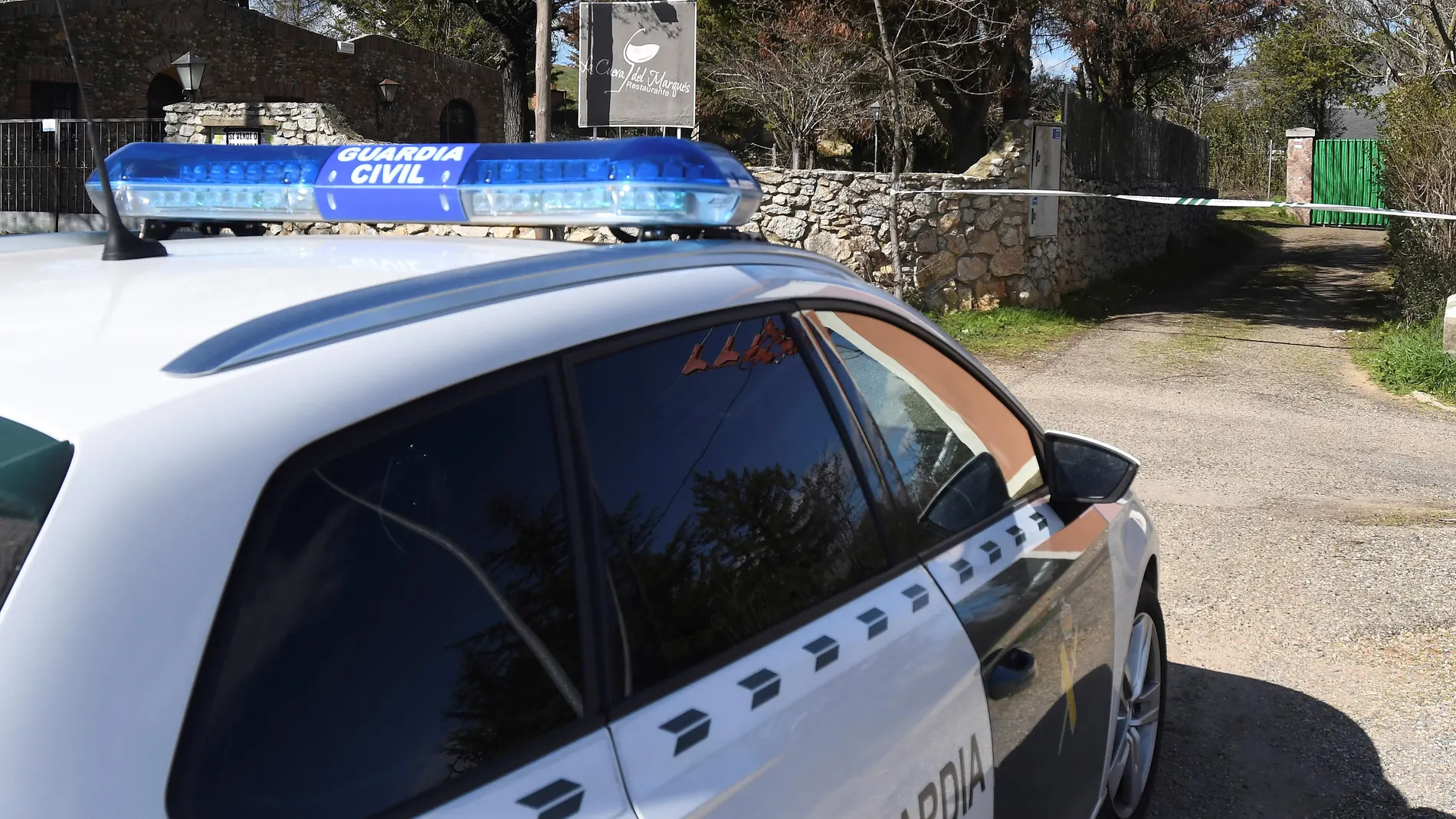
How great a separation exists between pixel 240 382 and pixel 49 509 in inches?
8.6

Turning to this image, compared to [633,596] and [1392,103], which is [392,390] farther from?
[1392,103]

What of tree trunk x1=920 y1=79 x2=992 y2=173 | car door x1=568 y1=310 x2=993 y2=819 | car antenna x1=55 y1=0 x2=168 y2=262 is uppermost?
tree trunk x1=920 y1=79 x2=992 y2=173

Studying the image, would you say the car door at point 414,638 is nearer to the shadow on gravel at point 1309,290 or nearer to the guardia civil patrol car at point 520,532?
the guardia civil patrol car at point 520,532

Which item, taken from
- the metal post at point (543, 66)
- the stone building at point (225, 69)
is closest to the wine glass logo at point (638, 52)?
the metal post at point (543, 66)

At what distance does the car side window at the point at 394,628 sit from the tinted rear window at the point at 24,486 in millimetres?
171

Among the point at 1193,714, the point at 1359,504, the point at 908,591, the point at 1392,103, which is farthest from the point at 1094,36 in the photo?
the point at 908,591

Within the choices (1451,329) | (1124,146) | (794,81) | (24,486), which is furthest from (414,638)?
(1124,146)

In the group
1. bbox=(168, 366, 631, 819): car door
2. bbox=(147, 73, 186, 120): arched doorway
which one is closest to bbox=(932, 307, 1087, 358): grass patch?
bbox=(168, 366, 631, 819): car door

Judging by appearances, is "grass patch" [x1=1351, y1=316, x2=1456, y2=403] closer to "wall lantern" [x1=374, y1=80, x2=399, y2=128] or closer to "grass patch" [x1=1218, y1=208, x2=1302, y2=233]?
"wall lantern" [x1=374, y1=80, x2=399, y2=128]

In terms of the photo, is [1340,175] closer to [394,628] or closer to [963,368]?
[963,368]

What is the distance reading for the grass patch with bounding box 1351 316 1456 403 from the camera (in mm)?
10039

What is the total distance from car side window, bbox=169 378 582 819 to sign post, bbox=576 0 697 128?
1175 cm

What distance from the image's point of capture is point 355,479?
1302mm

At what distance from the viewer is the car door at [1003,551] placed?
2.23 m
